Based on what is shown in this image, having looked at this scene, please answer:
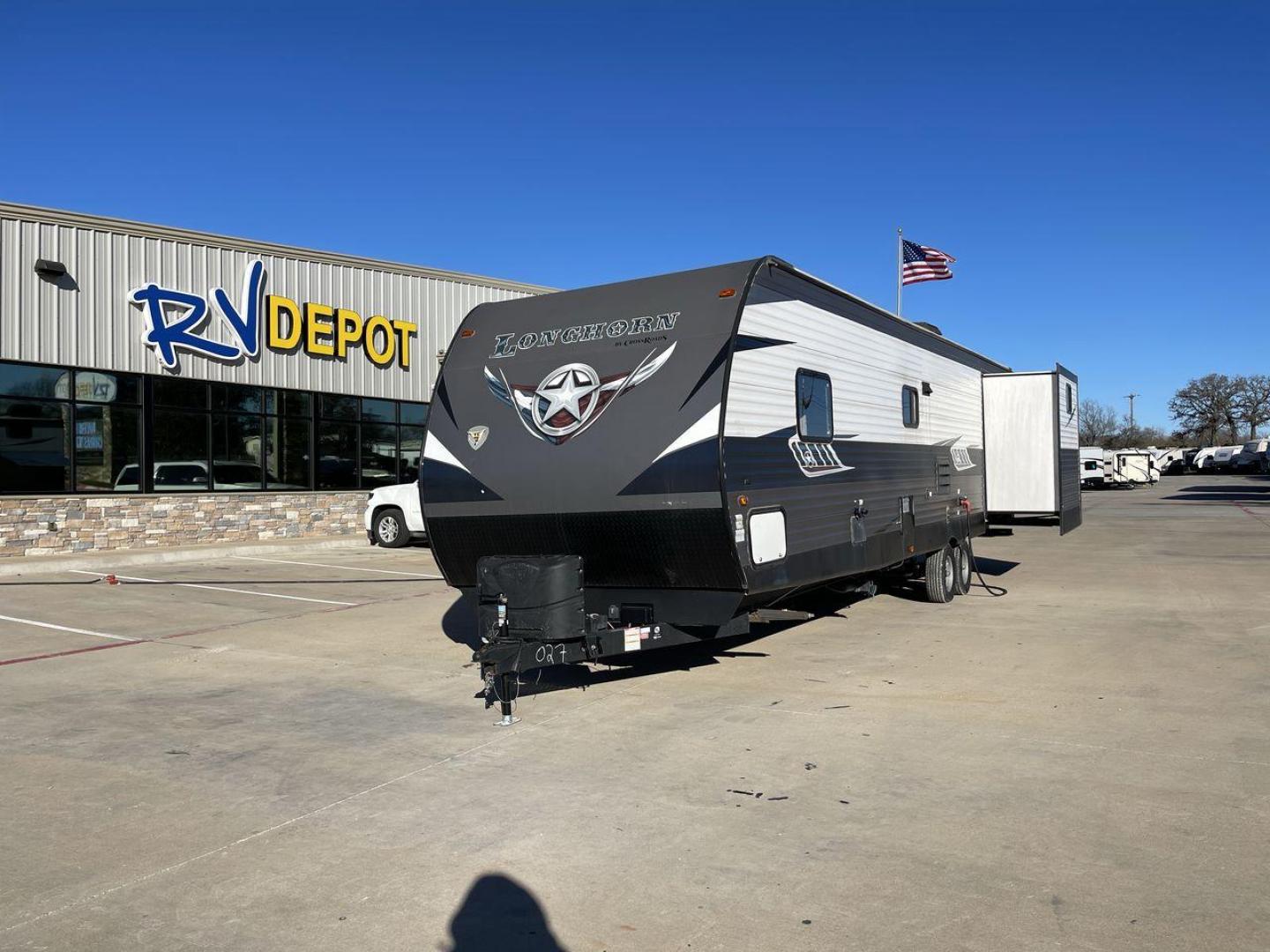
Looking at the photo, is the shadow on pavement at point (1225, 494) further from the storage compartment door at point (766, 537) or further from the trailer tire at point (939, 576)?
the storage compartment door at point (766, 537)

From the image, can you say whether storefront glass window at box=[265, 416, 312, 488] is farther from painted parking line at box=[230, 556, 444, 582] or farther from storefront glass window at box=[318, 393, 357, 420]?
painted parking line at box=[230, 556, 444, 582]

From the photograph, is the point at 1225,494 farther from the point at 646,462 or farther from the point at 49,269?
the point at 646,462

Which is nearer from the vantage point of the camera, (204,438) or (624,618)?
(624,618)

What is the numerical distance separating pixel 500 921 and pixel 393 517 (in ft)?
57.3

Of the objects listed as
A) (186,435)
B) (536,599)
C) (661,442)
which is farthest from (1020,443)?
(186,435)

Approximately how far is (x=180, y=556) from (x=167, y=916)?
15.5 m

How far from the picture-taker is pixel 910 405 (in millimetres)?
11281

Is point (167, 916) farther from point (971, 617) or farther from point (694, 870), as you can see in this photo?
point (971, 617)

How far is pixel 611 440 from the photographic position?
24.8ft

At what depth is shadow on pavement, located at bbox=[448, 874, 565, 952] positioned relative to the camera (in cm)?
385

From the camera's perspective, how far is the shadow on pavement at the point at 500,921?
3850 mm

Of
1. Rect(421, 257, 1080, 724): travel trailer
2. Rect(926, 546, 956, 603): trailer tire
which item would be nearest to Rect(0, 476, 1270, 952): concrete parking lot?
Rect(421, 257, 1080, 724): travel trailer

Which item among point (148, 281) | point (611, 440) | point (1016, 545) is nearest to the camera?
point (611, 440)

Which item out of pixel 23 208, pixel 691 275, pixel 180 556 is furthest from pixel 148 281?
pixel 691 275
